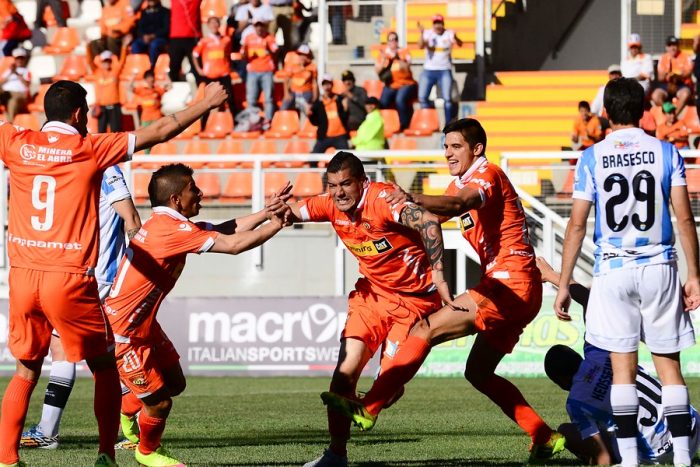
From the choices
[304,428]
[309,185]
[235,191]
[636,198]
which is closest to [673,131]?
[309,185]

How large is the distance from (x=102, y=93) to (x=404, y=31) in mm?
5994

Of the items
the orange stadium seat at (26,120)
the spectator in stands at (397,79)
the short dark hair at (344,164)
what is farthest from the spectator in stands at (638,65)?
the short dark hair at (344,164)

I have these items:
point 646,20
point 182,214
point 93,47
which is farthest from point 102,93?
point 182,214

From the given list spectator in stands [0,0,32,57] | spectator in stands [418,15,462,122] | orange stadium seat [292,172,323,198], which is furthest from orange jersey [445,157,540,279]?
spectator in stands [0,0,32,57]

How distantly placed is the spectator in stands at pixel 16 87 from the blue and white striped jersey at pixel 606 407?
19309 mm

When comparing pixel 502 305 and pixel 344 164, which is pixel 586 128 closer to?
pixel 502 305

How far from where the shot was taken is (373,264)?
9.10 m

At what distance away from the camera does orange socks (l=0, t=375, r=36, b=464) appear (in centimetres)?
770

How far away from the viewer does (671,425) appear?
7.82 metres

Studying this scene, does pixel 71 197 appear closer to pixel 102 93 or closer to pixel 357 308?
pixel 357 308

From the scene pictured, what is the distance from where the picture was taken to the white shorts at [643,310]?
7.72 m

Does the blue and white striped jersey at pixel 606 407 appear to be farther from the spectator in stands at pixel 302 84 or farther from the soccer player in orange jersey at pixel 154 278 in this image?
the spectator in stands at pixel 302 84

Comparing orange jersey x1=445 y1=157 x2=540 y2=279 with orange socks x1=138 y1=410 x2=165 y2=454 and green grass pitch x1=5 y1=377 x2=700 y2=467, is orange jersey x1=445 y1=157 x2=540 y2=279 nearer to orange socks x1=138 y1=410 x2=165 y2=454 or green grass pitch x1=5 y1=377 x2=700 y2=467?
green grass pitch x1=5 y1=377 x2=700 y2=467

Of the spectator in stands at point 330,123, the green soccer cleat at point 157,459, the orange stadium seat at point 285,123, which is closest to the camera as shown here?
the green soccer cleat at point 157,459
